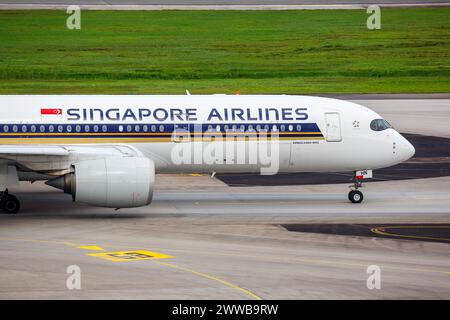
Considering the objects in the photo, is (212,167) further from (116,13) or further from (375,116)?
(116,13)

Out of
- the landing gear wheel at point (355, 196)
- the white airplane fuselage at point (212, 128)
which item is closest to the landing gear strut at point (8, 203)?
the white airplane fuselage at point (212, 128)

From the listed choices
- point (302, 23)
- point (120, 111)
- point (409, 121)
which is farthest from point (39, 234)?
point (302, 23)

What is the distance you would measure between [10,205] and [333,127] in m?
11.7

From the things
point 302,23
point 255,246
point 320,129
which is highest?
point 302,23

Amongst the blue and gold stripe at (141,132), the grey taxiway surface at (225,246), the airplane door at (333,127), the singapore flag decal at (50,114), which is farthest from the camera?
the airplane door at (333,127)

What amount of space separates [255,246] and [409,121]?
33.4 m

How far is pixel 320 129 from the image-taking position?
37.7 m

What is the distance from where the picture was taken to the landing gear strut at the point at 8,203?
117 ft

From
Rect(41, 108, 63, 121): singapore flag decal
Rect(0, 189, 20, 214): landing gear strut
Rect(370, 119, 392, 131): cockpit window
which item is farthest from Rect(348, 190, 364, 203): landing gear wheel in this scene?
Rect(0, 189, 20, 214): landing gear strut

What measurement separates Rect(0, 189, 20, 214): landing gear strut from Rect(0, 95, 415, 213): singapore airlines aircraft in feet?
0.11

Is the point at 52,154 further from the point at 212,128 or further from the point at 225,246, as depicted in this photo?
the point at 225,246

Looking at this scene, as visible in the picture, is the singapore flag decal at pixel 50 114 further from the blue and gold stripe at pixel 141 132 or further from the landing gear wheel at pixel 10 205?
the landing gear wheel at pixel 10 205

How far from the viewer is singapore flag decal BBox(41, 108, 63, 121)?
36.3 metres

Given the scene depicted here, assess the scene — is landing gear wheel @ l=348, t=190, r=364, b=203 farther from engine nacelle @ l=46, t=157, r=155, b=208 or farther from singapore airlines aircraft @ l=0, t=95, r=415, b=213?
engine nacelle @ l=46, t=157, r=155, b=208
